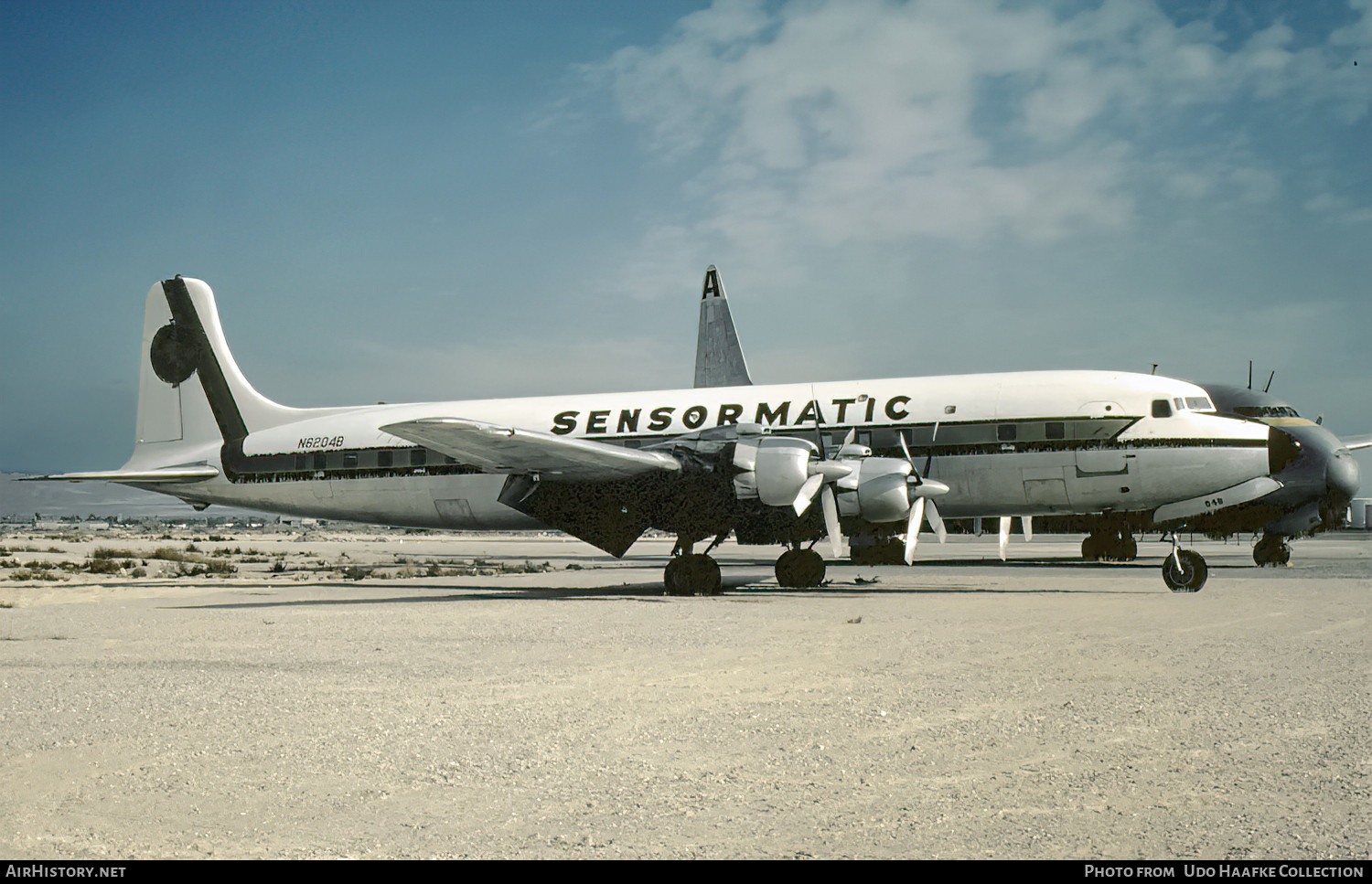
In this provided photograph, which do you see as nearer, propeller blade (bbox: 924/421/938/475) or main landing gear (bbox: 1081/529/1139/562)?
propeller blade (bbox: 924/421/938/475)

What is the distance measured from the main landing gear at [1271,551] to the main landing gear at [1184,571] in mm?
10436

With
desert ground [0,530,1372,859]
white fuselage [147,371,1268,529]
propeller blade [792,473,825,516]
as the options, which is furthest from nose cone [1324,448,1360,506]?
propeller blade [792,473,825,516]

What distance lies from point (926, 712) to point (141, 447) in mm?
22648

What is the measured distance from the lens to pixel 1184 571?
16.0 meters

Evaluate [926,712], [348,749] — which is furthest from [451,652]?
[926,712]

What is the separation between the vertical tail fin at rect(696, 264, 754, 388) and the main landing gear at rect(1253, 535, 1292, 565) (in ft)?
54.5

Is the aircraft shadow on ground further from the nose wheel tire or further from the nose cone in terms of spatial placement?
the nose cone

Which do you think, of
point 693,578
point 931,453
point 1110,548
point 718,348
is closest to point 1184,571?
point 931,453

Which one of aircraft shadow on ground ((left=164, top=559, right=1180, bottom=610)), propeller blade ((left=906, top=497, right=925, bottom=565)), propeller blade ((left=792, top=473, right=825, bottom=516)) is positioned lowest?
aircraft shadow on ground ((left=164, top=559, right=1180, bottom=610))

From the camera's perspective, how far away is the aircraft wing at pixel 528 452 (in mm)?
14656

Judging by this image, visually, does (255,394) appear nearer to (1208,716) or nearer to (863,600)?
(863,600)

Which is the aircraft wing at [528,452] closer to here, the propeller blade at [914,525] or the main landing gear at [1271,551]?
the propeller blade at [914,525]

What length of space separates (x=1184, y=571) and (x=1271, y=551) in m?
11.0

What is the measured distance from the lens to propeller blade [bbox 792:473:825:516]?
51.2ft
